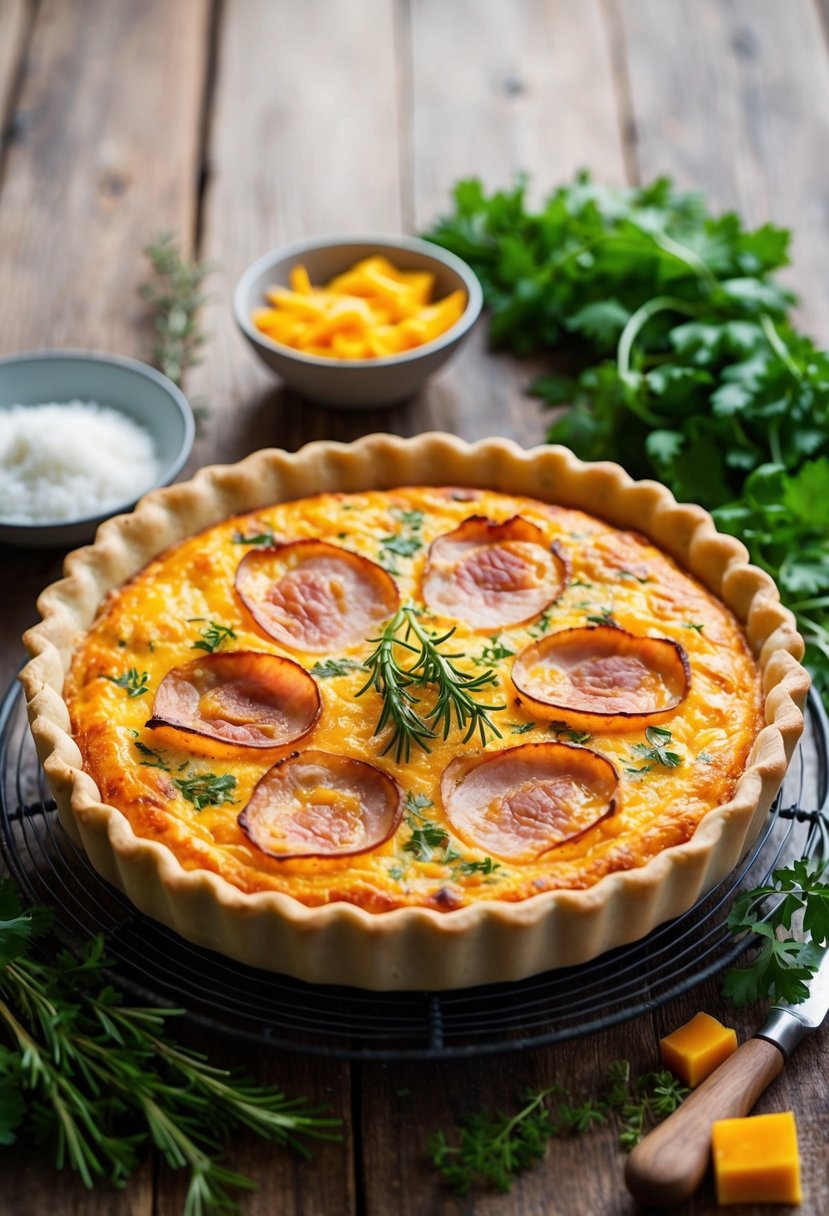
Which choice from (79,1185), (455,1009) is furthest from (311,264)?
(79,1185)

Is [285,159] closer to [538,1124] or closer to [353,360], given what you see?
[353,360]

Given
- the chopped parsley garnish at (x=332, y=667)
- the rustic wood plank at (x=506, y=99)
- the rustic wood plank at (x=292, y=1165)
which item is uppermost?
the rustic wood plank at (x=506, y=99)

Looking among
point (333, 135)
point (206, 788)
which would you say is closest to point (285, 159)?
point (333, 135)

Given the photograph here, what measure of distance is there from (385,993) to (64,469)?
7.59 feet

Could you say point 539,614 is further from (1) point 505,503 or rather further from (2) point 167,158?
(2) point 167,158

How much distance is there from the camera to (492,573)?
158 inches

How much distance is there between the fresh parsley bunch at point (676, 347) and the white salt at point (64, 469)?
5.24 feet

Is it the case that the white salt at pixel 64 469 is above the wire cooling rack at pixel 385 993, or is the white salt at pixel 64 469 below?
above

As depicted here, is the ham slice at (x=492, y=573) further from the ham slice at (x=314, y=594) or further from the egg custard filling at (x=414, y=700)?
the ham slice at (x=314, y=594)

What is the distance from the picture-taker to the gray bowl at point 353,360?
5062mm

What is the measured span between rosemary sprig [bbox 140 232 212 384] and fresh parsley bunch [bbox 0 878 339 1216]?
2.97 m

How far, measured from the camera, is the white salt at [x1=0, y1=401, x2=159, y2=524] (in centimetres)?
459

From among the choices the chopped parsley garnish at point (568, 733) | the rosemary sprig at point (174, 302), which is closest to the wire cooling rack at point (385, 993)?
the chopped parsley garnish at point (568, 733)

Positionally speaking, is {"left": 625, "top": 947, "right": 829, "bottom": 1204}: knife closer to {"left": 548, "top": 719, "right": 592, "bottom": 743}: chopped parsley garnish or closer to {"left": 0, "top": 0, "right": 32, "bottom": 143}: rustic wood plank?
{"left": 548, "top": 719, "right": 592, "bottom": 743}: chopped parsley garnish
